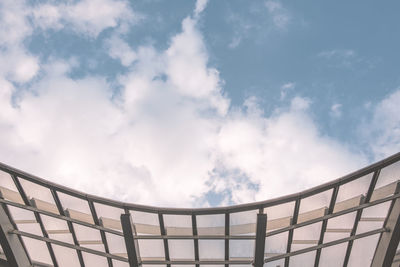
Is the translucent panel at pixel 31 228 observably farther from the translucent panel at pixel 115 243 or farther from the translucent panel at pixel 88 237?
the translucent panel at pixel 115 243

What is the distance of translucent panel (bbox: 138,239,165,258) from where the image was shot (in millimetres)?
22194

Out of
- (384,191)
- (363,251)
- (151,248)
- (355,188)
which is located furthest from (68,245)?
→ (384,191)

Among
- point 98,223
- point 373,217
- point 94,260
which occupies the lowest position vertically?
point 373,217

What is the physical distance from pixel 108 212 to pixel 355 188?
46.7 ft

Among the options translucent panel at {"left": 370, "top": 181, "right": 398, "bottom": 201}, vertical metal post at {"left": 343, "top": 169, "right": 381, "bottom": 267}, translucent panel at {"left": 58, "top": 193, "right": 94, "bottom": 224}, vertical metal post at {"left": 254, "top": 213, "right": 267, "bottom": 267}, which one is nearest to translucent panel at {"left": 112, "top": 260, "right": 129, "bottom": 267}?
translucent panel at {"left": 58, "top": 193, "right": 94, "bottom": 224}

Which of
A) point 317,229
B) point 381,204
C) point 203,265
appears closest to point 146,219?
point 203,265

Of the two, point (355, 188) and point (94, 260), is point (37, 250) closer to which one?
point (94, 260)

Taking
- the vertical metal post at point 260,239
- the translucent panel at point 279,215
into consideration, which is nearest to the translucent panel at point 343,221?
the translucent panel at point 279,215

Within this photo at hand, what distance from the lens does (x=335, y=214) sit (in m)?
19.6

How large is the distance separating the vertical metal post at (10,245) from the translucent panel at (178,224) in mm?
10081

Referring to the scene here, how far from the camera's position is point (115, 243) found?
73.8 feet

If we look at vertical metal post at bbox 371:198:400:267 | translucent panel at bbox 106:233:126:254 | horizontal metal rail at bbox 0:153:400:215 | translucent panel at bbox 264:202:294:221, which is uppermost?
horizontal metal rail at bbox 0:153:400:215

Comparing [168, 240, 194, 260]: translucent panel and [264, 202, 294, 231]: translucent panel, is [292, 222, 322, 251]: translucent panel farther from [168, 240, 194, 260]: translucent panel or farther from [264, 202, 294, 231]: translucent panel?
[168, 240, 194, 260]: translucent panel

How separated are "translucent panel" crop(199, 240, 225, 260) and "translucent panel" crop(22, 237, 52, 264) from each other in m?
10.7
